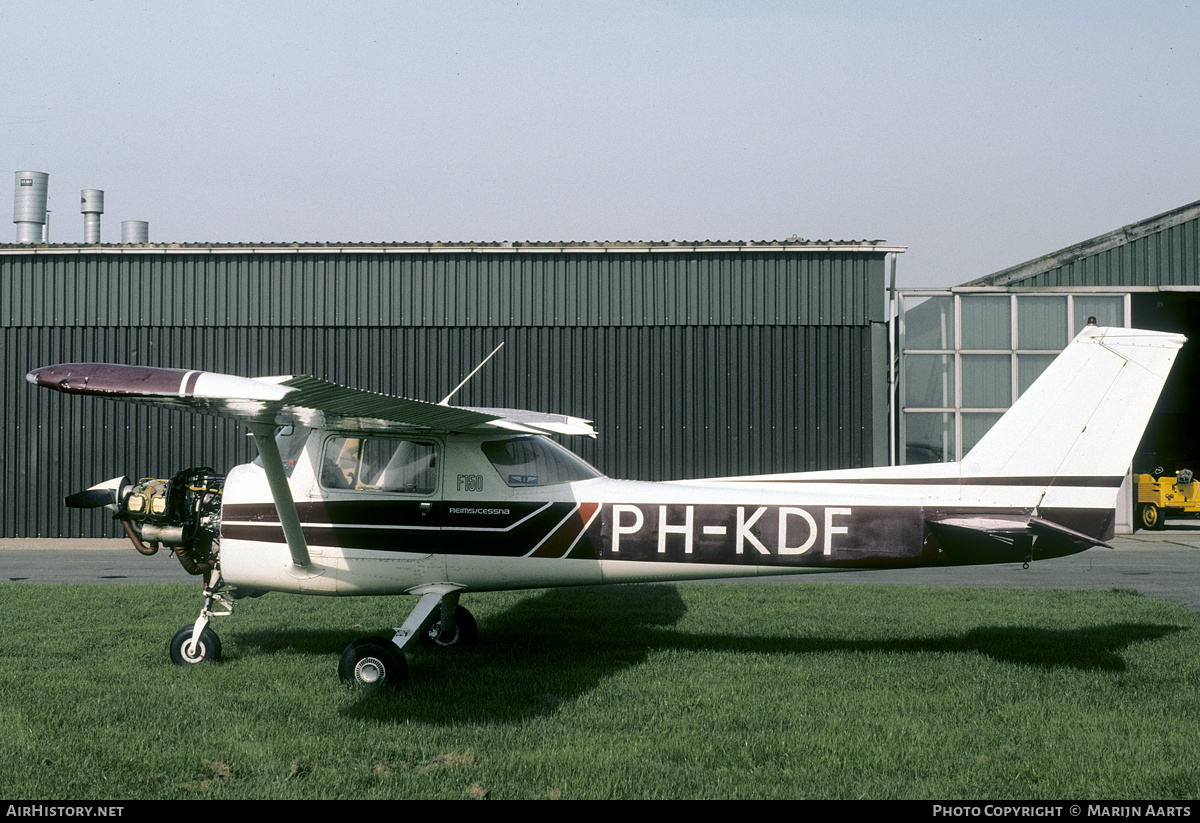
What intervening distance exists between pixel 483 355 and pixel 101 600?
9729 mm

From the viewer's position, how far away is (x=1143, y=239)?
21391mm

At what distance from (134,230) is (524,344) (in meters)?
12.7

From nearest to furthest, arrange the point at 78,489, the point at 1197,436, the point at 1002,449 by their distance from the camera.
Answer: the point at 1002,449, the point at 78,489, the point at 1197,436

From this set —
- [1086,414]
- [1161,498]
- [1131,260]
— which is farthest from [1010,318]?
[1086,414]

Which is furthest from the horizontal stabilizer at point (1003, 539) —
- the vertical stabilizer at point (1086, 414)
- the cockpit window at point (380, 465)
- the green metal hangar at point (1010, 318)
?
the green metal hangar at point (1010, 318)

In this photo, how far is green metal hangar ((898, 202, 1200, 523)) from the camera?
19844 mm

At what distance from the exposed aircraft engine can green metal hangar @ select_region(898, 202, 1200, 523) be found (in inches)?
581

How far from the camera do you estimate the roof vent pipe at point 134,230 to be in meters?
25.8

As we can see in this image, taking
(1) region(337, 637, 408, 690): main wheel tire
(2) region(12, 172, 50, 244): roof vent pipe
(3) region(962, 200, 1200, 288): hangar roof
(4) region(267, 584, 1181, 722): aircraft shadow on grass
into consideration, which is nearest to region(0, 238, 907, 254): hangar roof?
(3) region(962, 200, 1200, 288): hangar roof

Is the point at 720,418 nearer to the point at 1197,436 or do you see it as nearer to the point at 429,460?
the point at 429,460

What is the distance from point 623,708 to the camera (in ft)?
22.0

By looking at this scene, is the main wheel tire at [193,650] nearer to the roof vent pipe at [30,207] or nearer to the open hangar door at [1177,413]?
the roof vent pipe at [30,207]

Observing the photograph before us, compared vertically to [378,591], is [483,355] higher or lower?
higher
